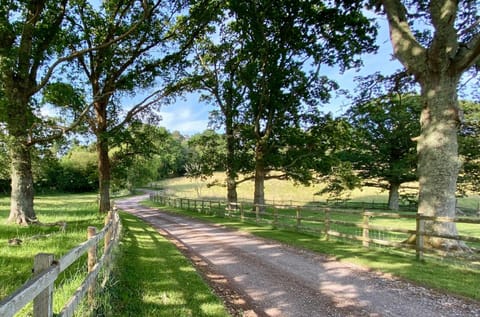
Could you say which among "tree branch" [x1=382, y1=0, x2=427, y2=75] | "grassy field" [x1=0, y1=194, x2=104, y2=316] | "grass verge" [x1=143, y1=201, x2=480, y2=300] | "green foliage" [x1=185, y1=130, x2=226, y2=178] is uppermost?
"tree branch" [x1=382, y1=0, x2=427, y2=75]

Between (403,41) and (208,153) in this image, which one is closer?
(403,41)

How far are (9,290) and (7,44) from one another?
9.66m

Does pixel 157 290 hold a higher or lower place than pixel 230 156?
lower

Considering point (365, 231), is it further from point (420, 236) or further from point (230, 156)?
point (230, 156)

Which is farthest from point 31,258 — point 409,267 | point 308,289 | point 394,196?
point 394,196

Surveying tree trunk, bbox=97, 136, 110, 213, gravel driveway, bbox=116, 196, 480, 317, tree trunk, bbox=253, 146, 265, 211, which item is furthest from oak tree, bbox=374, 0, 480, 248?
tree trunk, bbox=97, 136, 110, 213

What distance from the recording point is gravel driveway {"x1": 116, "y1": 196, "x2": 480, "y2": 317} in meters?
4.31

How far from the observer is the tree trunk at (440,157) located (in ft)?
25.5

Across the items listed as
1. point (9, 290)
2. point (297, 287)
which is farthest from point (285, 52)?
point (9, 290)

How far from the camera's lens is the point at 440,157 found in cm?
785

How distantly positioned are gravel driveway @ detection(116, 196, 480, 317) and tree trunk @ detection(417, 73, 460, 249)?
3.05 meters

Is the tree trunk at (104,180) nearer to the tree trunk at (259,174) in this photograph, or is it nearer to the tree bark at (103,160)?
the tree bark at (103,160)

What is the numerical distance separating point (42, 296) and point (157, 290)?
2.97 metres

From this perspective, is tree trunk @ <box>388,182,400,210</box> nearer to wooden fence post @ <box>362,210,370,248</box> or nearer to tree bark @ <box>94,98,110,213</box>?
wooden fence post @ <box>362,210,370,248</box>
